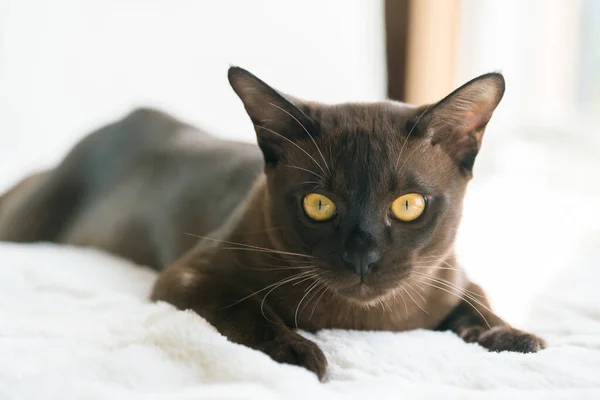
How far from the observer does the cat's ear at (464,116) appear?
39.4 inches

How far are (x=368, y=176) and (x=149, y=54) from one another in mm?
1634

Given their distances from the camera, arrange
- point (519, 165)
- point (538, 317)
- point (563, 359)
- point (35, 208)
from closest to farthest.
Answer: point (563, 359) < point (538, 317) < point (35, 208) < point (519, 165)

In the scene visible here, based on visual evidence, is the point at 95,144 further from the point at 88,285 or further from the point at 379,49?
Result: the point at 379,49

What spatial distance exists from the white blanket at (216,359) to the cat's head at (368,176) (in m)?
0.13

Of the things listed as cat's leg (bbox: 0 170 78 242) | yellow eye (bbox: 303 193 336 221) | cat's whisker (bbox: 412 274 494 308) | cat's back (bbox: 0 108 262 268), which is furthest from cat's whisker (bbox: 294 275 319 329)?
cat's leg (bbox: 0 170 78 242)

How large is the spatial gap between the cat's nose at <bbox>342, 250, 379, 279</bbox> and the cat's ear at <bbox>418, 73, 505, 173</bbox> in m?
0.26

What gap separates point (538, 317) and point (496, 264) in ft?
1.06

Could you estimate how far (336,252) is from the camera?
95 centimetres

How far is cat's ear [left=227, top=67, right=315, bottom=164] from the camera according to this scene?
1024 mm

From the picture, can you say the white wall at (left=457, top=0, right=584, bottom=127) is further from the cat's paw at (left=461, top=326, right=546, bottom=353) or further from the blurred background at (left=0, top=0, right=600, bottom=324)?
the cat's paw at (left=461, top=326, right=546, bottom=353)

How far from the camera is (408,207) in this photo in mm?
986

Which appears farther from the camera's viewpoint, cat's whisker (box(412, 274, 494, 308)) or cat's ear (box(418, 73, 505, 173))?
cat's whisker (box(412, 274, 494, 308))

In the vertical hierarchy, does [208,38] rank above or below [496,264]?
above

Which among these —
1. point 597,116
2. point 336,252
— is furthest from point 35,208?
point 597,116
